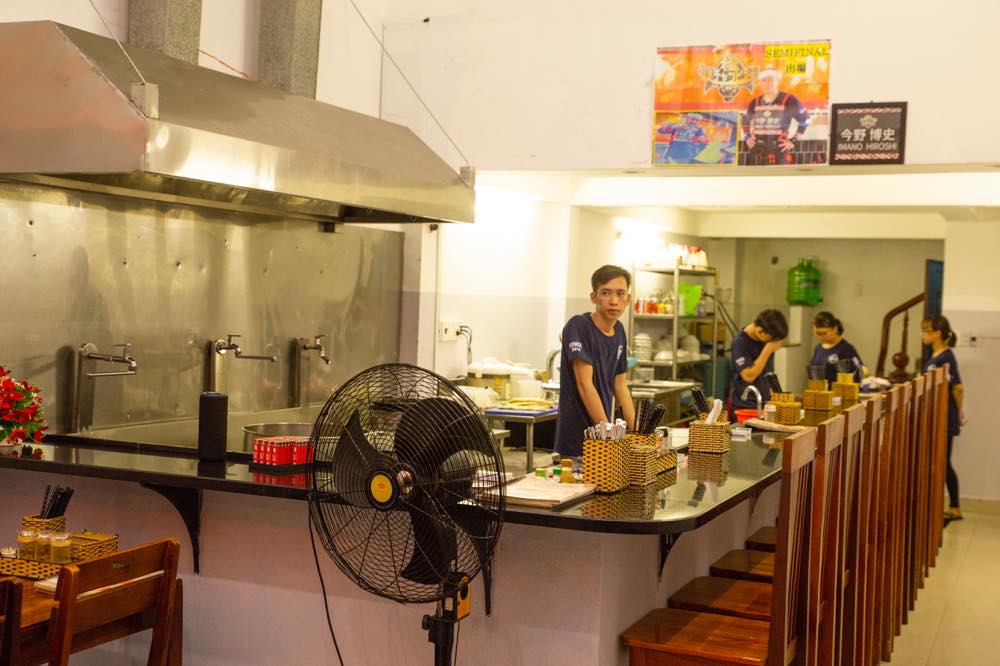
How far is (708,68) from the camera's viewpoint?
233 inches

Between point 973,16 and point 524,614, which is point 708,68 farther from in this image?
point 524,614

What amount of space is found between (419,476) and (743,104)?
372 centimetres

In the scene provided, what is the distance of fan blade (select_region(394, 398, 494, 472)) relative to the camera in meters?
2.78

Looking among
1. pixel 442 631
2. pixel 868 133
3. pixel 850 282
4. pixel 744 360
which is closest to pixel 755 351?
pixel 744 360

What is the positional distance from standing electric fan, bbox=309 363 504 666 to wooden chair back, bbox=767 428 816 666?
2.75ft

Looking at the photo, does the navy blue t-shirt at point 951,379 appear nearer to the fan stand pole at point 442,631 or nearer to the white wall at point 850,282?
the white wall at point 850,282

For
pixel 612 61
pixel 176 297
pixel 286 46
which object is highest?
pixel 612 61

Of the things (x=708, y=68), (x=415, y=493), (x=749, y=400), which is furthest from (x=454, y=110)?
(x=415, y=493)

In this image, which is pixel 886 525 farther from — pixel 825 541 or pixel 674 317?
pixel 674 317

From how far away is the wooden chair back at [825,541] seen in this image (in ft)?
11.3

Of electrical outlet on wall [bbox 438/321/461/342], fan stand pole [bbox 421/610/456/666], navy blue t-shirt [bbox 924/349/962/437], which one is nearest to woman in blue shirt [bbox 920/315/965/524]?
navy blue t-shirt [bbox 924/349/962/437]

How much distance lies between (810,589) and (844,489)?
50 centimetres

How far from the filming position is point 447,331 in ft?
23.3

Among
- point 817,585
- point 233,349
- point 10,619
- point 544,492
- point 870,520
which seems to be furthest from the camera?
point 233,349
